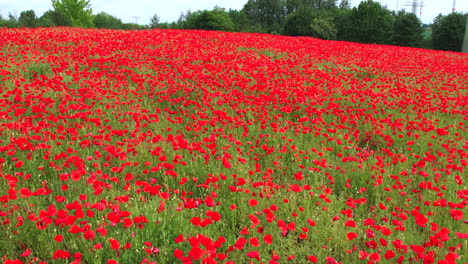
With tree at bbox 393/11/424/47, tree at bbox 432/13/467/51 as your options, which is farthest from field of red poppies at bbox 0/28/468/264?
tree at bbox 432/13/467/51

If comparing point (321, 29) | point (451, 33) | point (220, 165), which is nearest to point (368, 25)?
point (321, 29)

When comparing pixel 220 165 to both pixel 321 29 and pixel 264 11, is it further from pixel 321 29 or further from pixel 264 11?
pixel 264 11

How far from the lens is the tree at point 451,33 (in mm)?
44909

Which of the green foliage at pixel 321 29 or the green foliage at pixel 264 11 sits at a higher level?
the green foliage at pixel 264 11

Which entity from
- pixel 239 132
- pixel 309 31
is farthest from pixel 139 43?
pixel 309 31

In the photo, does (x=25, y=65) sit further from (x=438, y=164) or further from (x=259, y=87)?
(x=438, y=164)

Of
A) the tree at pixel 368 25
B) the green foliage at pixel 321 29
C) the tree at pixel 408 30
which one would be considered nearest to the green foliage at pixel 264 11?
the tree at pixel 368 25

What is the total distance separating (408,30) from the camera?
155ft

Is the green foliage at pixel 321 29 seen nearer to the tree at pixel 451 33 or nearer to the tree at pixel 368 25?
the tree at pixel 368 25

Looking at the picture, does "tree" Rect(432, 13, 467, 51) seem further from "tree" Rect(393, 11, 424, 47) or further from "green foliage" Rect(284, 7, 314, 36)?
"green foliage" Rect(284, 7, 314, 36)

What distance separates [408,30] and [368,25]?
18.0 feet

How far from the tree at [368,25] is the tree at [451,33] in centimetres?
600

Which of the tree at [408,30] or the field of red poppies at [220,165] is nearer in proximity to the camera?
the field of red poppies at [220,165]

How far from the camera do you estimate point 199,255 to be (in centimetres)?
247
